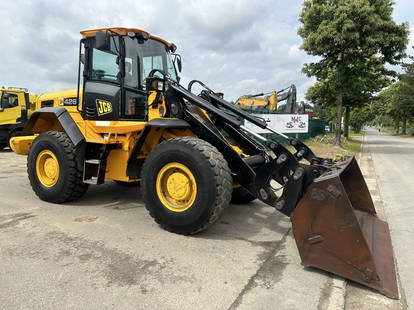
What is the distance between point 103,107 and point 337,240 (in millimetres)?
3651

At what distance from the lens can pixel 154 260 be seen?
3422 millimetres

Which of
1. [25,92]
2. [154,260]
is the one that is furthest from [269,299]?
[25,92]

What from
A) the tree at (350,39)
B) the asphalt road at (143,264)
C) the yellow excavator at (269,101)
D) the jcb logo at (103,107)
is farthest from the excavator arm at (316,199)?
the tree at (350,39)

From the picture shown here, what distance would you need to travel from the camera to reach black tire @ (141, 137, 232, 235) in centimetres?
371

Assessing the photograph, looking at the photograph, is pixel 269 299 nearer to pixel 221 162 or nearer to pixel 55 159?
pixel 221 162

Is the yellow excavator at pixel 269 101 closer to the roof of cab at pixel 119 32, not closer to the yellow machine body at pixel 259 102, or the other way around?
the yellow machine body at pixel 259 102

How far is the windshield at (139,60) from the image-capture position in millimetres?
4938

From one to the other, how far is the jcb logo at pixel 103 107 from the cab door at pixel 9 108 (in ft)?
35.1

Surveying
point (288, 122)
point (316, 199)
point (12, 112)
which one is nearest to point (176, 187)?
point (316, 199)

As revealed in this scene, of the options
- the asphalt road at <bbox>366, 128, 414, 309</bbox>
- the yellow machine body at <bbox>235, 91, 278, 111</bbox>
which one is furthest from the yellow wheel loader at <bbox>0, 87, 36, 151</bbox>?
the asphalt road at <bbox>366, 128, 414, 309</bbox>

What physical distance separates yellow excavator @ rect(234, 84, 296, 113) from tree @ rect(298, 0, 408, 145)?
9.98 feet

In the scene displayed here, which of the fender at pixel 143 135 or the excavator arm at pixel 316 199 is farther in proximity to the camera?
the fender at pixel 143 135

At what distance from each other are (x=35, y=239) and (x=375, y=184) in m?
7.46

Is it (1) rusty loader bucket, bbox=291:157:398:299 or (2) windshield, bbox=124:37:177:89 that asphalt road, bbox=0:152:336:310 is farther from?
(2) windshield, bbox=124:37:177:89
